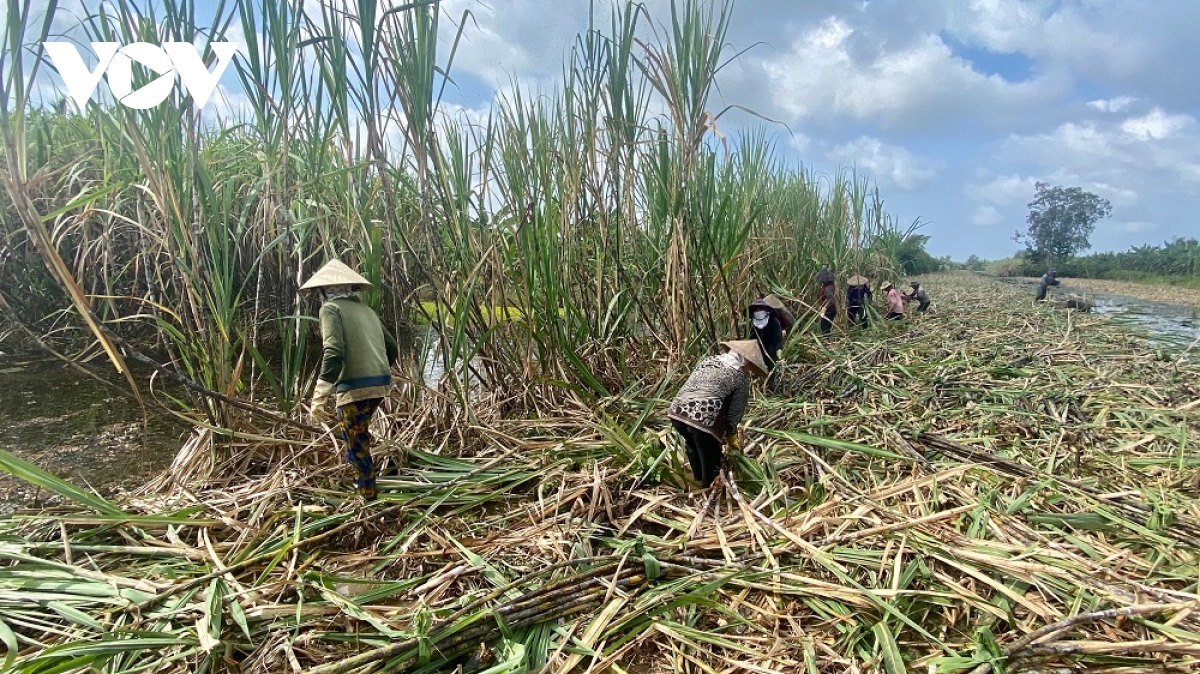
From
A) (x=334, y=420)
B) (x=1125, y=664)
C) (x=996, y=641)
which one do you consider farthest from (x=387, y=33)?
(x=1125, y=664)

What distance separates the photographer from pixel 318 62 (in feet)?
8.39

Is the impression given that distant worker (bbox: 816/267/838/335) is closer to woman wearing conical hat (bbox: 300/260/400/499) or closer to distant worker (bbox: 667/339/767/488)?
distant worker (bbox: 667/339/767/488)

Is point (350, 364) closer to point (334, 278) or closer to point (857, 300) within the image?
point (334, 278)

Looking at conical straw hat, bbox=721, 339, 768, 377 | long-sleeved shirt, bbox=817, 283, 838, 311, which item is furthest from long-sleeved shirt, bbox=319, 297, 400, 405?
long-sleeved shirt, bbox=817, 283, 838, 311

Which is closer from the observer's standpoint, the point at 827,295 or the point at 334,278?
the point at 334,278

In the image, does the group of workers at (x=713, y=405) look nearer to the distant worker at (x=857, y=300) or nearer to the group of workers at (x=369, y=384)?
the group of workers at (x=369, y=384)

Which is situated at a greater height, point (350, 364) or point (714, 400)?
point (350, 364)

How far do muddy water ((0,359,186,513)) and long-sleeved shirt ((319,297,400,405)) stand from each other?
769 millimetres

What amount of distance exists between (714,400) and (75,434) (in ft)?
11.9

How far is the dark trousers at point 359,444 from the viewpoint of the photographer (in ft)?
8.04

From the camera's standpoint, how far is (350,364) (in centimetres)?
250

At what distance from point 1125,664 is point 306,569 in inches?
91.4

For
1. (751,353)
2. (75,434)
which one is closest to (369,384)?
(751,353)

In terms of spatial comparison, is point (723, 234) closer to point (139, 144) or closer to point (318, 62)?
point (318, 62)
